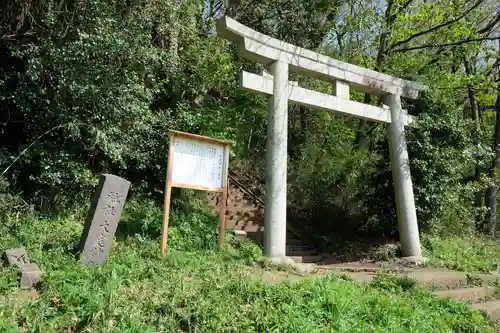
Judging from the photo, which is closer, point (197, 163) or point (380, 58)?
point (197, 163)

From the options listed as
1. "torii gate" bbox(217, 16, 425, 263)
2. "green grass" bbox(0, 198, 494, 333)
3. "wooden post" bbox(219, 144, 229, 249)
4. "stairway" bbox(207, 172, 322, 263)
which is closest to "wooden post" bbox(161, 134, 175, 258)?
"green grass" bbox(0, 198, 494, 333)

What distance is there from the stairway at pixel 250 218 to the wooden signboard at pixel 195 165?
2296 millimetres

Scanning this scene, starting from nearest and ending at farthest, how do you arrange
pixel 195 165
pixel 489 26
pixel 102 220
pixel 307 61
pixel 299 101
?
pixel 102 220
pixel 195 165
pixel 299 101
pixel 307 61
pixel 489 26

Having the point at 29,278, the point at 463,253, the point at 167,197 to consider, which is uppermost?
the point at 167,197

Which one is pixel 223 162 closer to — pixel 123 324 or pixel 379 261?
pixel 123 324

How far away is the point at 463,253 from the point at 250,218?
16.8 ft

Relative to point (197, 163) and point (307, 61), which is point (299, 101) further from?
point (197, 163)

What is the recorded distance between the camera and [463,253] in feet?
31.3

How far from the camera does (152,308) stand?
151 inches

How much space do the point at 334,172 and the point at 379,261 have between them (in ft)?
9.69

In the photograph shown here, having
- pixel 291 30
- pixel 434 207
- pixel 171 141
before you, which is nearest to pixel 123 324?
pixel 171 141

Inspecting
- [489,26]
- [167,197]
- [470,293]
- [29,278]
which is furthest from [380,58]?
[29,278]

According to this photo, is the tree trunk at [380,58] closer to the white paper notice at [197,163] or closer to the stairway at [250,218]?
the stairway at [250,218]

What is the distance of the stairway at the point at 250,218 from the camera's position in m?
9.38
